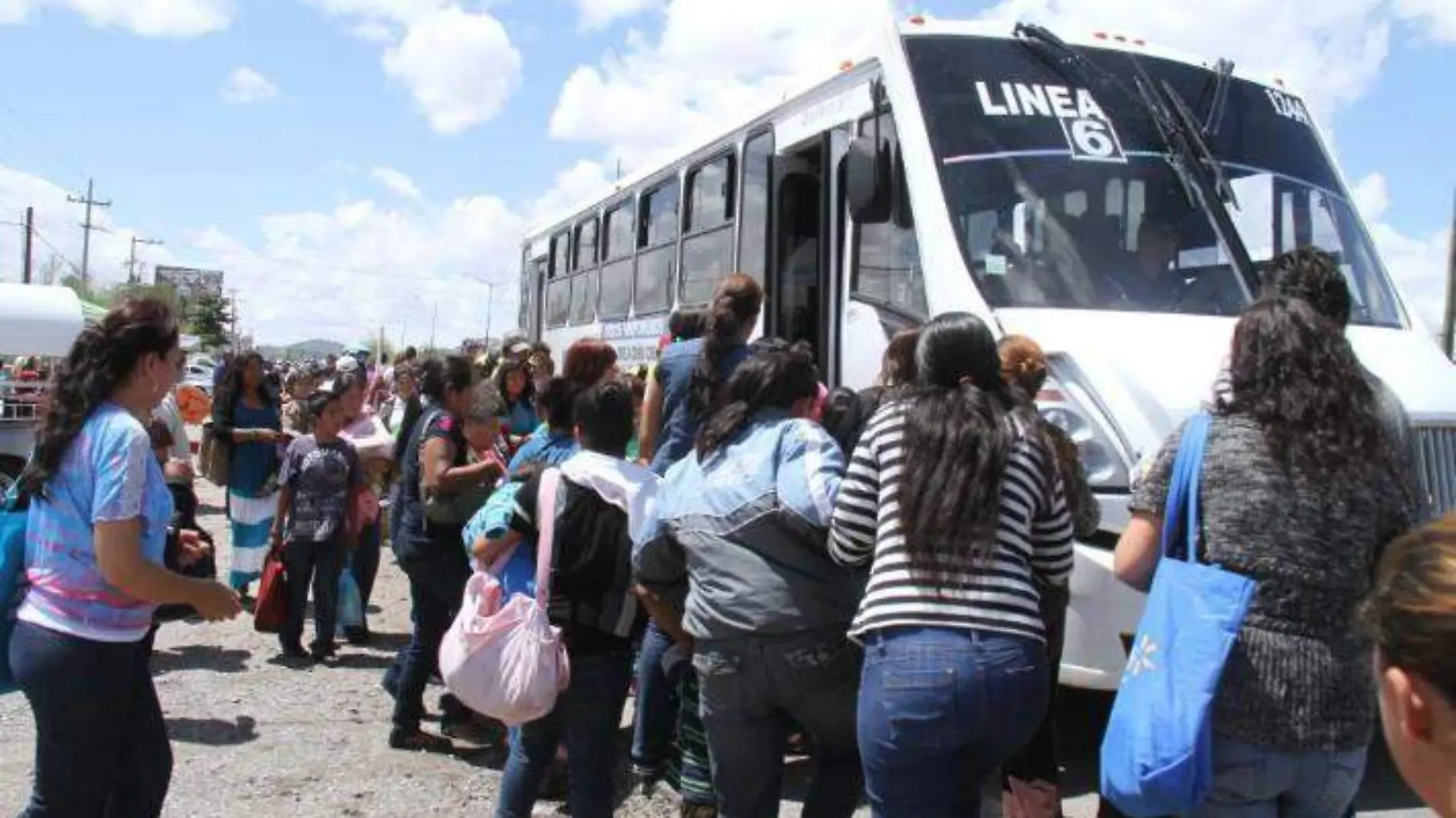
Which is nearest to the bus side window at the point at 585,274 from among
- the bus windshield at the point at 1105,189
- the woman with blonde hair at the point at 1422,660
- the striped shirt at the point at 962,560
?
the bus windshield at the point at 1105,189

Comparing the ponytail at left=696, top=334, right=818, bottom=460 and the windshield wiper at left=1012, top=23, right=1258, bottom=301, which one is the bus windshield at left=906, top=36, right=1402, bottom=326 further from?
the ponytail at left=696, top=334, right=818, bottom=460

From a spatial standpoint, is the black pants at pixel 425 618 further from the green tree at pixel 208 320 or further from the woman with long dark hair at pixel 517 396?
the green tree at pixel 208 320

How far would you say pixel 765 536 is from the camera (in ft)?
11.4

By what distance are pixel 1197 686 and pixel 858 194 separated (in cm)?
411

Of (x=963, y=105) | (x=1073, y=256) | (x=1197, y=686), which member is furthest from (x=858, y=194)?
(x=1197, y=686)

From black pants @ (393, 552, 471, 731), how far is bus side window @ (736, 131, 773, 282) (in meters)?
3.08

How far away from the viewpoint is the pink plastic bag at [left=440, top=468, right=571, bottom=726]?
12.5 ft

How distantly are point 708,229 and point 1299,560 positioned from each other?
6838mm

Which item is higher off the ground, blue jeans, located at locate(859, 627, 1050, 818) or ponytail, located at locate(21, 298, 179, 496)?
ponytail, located at locate(21, 298, 179, 496)

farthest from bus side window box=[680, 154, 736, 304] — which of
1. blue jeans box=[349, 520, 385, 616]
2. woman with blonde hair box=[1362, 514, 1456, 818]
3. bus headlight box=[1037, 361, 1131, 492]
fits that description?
woman with blonde hair box=[1362, 514, 1456, 818]

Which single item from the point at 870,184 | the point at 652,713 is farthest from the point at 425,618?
the point at 870,184

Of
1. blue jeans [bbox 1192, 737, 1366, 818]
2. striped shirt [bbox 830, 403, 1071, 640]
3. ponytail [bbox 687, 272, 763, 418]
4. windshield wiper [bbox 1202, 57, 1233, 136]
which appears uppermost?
windshield wiper [bbox 1202, 57, 1233, 136]

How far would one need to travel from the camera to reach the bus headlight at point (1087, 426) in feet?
15.8

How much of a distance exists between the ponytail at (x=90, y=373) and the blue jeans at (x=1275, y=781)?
3003 mm
